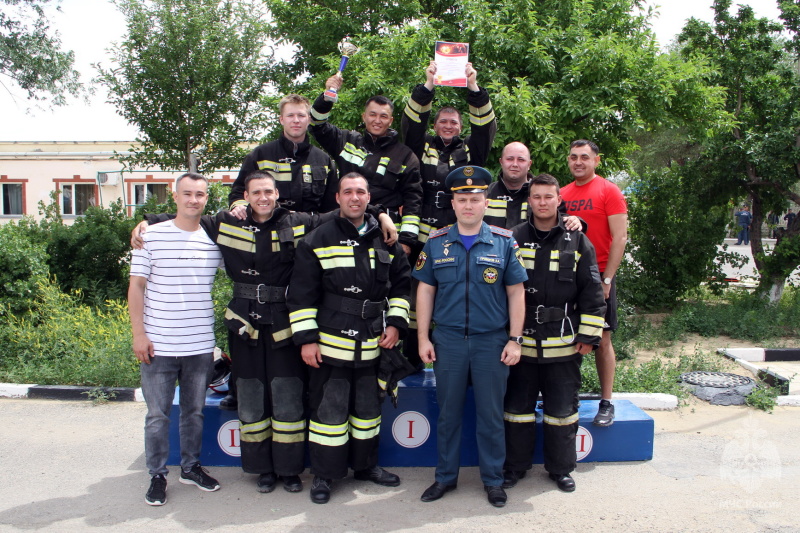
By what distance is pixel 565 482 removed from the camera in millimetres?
4234

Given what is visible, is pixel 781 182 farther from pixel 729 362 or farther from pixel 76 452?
pixel 76 452

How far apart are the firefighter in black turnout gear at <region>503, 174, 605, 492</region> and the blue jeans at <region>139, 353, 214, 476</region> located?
210 centimetres

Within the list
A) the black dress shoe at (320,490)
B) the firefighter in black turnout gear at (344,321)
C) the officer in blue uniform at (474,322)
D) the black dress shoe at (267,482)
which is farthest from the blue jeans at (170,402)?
the officer in blue uniform at (474,322)

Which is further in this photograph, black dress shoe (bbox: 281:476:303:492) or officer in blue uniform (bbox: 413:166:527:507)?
black dress shoe (bbox: 281:476:303:492)

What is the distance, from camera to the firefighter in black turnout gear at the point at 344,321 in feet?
13.2

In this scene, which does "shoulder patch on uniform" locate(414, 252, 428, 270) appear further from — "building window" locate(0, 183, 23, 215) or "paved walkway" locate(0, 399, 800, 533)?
"building window" locate(0, 183, 23, 215)

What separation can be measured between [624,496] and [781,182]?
7503 mm

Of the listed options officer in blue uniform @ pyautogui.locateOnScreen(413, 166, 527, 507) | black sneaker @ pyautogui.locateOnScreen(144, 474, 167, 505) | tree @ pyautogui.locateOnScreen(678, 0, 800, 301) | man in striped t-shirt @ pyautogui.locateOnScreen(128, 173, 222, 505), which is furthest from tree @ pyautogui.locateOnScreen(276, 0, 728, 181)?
black sneaker @ pyautogui.locateOnScreen(144, 474, 167, 505)

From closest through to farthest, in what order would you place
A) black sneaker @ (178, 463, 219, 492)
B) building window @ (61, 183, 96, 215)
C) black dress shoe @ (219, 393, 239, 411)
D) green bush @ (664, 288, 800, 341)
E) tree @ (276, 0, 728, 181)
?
1. black sneaker @ (178, 463, 219, 492)
2. black dress shoe @ (219, 393, 239, 411)
3. tree @ (276, 0, 728, 181)
4. green bush @ (664, 288, 800, 341)
5. building window @ (61, 183, 96, 215)

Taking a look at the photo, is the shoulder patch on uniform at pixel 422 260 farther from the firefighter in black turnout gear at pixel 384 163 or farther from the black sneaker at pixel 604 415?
the black sneaker at pixel 604 415

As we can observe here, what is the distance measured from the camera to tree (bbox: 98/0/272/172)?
10.2 m

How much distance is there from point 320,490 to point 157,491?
1.06 m

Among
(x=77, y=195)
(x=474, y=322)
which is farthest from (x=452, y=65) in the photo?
(x=77, y=195)

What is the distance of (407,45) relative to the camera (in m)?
7.80
